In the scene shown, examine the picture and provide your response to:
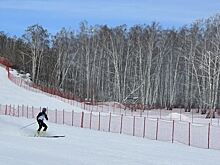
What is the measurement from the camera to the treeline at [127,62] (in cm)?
7062

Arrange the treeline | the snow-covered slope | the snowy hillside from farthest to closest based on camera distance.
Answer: the treeline → the snowy hillside → the snow-covered slope

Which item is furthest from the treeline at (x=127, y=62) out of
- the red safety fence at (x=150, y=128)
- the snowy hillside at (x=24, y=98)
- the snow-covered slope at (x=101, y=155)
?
the snow-covered slope at (x=101, y=155)

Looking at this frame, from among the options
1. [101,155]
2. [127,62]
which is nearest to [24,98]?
[127,62]

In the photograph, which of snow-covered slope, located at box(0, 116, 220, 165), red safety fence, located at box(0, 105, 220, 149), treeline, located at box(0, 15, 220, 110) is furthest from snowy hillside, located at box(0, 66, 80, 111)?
snow-covered slope, located at box(0, 116, 220, 165)

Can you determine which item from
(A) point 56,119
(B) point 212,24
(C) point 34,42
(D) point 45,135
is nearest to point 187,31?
(B) point 212,24

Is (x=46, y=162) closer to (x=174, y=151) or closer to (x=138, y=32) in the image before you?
(x=174, y=151)

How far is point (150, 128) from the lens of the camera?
31250 mm

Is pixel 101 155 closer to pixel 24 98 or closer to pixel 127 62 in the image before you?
pixel 24 98

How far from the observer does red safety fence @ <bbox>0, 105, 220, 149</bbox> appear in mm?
25125

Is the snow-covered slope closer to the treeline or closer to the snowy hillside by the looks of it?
the snowy hillside

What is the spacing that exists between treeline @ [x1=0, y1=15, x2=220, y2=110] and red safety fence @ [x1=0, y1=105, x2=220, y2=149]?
2985cm

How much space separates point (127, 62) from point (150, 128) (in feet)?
150

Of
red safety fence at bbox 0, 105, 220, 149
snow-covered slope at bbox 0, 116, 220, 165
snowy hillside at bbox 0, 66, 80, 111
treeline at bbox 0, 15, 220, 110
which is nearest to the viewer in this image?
snow-covered slope at bbox 0, 116, 220, 165

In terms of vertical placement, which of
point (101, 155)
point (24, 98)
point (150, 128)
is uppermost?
point (101, 155)
